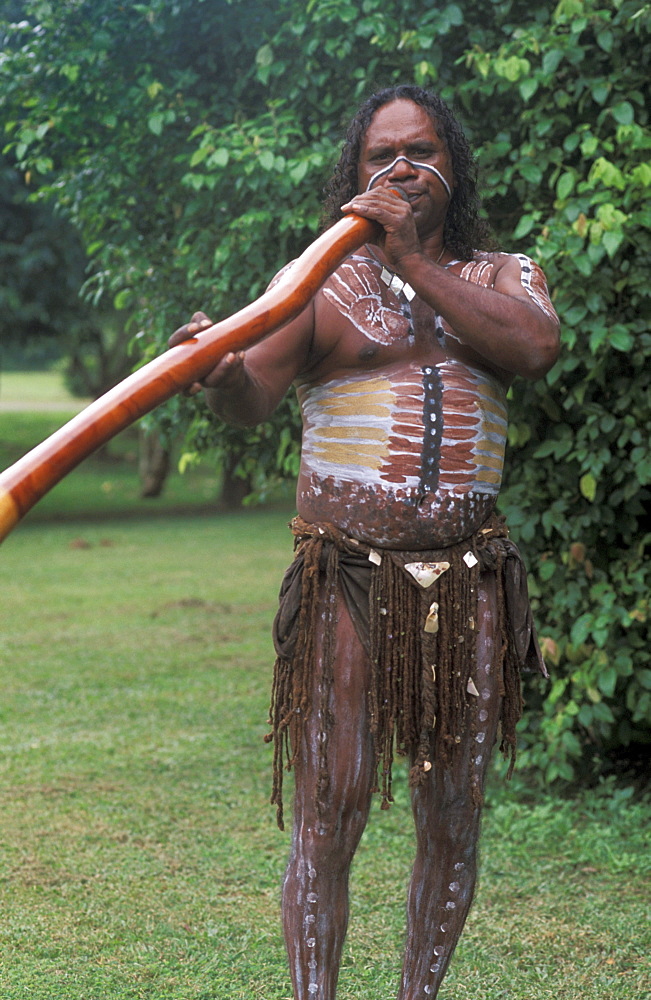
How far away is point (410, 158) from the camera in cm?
242

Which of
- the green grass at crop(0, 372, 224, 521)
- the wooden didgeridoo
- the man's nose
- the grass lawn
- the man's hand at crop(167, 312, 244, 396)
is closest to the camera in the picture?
the wooden didgeridoo

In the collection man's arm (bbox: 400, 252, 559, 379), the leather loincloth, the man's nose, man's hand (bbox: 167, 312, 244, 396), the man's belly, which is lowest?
the leather loincloth

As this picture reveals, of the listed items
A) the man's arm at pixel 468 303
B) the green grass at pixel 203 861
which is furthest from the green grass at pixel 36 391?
the man's arm at pixel 468 303

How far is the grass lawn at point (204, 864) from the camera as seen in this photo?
3.26 m

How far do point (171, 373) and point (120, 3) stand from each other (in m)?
3.49

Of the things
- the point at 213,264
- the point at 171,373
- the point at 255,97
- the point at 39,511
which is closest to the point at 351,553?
the point at 171,373

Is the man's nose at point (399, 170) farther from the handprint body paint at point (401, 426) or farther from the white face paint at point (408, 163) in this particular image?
the handprint body paint at point (401, 426)

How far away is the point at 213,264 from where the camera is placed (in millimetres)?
4812

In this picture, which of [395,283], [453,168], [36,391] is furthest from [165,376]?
[36,391]

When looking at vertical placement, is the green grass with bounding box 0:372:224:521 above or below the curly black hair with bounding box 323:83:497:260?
below

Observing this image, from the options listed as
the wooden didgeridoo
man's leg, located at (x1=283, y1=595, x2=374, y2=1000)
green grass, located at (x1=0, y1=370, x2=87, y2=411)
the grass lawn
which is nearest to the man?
man's leg, located at (x1=283, y1=595, x2=374, y2=1000)

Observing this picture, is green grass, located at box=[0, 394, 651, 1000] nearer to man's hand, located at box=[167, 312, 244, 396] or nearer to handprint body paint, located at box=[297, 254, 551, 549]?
handprint body paint, located at box=[297, 254, 551, 549]

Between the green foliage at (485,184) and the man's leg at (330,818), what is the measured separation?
1.94 meters

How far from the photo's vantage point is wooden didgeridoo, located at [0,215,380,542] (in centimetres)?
183
